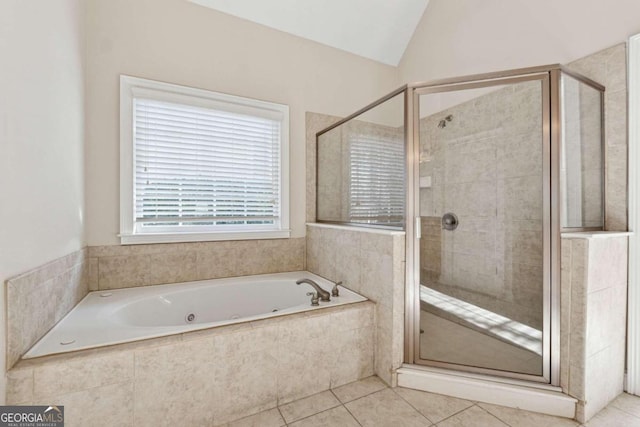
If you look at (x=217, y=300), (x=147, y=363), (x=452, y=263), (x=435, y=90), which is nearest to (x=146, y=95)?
(x=217, y=300)

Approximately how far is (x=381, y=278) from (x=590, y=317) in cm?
101

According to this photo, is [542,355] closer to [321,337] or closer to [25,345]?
[321,337]

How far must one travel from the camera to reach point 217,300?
2.12m

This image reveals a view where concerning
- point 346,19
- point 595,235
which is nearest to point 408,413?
point 595,235

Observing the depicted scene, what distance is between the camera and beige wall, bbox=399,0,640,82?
1.61m

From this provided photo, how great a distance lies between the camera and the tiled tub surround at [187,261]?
6.45ft

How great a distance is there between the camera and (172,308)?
1961mm

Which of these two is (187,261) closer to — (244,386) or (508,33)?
(244,386)

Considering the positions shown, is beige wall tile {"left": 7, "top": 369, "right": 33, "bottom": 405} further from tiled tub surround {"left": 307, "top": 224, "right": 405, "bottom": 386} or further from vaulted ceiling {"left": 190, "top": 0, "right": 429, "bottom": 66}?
vaulted ceiling {"left": 190, "top": 0, "right": 429, "bottom": 66}

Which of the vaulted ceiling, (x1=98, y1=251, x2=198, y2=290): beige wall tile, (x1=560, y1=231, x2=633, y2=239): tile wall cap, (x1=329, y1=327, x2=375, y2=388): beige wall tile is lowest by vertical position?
(x1=329, y1=327, x2=375, y2=388): beige wall tile

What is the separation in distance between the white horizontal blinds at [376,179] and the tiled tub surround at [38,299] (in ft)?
5.89

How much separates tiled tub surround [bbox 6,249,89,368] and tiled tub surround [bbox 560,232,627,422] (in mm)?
2403

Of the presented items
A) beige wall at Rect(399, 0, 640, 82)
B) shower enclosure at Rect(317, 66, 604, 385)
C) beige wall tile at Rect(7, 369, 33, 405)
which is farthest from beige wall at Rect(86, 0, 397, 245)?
beige wall tile at Rect(7, 369, 33, 405)

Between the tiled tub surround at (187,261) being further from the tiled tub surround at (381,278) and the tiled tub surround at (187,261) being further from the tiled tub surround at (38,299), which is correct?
the tiled tub surround at (381,278)
